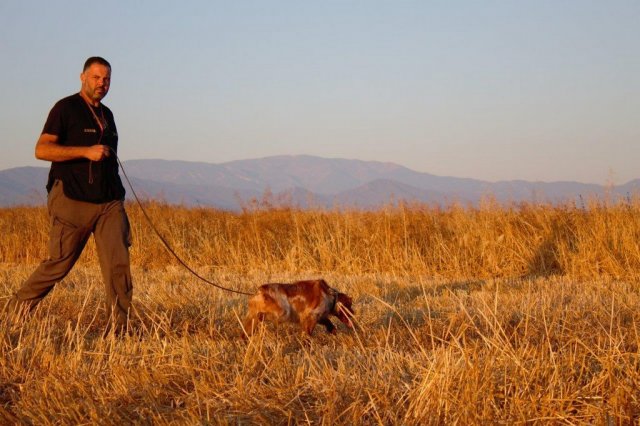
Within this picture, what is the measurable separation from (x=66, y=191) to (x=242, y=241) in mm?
7044

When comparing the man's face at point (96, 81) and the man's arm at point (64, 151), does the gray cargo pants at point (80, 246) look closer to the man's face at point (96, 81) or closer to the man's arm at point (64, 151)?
the man's arm at point (64, 151)

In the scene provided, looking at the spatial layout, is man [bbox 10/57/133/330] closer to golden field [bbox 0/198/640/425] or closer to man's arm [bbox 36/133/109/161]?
man's arm [bbox 36/133/109/161]

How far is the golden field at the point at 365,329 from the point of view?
338 centimetres

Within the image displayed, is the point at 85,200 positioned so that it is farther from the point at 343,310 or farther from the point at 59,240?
the point at 343,310

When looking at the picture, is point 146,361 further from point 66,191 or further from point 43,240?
point 43,240

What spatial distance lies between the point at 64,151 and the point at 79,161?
0.23 metres

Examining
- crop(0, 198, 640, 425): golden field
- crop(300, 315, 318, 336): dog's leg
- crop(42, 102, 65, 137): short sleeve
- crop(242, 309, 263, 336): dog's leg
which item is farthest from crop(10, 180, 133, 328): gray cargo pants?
crop(300, 315, 318, 336): dog's leg

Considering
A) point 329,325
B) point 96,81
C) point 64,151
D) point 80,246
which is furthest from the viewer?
point 80,246

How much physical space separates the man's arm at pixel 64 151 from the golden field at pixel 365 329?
1.07m

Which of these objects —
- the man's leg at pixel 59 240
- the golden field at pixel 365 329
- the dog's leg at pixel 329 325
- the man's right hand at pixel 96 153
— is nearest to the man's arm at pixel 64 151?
the man's right hand at pixel 96 153

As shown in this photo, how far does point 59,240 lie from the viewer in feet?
19.0

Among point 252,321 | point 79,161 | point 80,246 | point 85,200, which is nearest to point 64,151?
point 79,161

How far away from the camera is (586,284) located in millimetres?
8656

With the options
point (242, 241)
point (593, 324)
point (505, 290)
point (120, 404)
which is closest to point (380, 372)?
point (120, 404)
